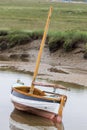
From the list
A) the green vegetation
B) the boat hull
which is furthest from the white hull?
the green vegetation

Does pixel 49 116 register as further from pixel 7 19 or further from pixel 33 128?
pixel 7 19

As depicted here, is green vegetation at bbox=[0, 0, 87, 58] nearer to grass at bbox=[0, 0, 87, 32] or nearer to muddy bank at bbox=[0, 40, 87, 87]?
grass at bbox=[0, 0, 87, 32]

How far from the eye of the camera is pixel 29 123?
106 feet

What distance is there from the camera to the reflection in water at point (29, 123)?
31531mm

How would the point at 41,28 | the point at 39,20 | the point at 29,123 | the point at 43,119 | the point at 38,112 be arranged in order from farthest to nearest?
the point at 39,20 → the point at 41,28 → the point at 38,112 → the point at 43,119 → the point at 29,123

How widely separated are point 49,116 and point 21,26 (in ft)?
145

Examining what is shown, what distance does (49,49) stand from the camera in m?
58.6

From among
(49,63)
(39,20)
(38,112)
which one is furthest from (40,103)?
(39,20)

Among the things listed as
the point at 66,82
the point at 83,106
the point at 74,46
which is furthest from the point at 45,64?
the point at 83,106

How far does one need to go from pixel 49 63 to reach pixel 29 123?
22564 mm

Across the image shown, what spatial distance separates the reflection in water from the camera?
103 ft

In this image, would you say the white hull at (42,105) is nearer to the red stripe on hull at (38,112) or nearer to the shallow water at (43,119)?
the red stripe on hull at (38,112)

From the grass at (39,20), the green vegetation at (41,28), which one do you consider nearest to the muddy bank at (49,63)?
the green vegetation at (41,28)

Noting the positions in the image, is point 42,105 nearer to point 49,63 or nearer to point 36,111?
point 36,111
